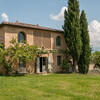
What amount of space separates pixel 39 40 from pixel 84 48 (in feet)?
20.5

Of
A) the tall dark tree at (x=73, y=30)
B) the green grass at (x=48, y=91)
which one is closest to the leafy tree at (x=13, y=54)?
the green grass at (x=48, y=91)

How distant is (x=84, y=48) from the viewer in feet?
62.7

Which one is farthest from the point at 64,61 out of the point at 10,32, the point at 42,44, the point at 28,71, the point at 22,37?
the point at 10,32

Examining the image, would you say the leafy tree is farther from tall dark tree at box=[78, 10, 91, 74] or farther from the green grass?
tall dark tree at box=[78, 10, 91, 74]

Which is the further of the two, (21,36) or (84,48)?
(84,48)

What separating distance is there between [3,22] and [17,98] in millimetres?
10808

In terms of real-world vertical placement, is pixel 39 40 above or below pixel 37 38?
below

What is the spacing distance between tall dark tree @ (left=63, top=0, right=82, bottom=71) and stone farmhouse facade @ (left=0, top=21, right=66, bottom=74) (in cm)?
143

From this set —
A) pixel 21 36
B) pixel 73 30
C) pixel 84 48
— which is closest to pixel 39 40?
pixel 21 36

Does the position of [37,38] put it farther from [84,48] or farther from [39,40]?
[84,48]

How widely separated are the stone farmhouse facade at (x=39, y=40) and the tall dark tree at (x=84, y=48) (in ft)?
8.63

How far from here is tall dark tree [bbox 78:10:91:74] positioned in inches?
742

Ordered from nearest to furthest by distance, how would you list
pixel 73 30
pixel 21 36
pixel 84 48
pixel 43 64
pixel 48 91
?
pixel 48 91
pixel 21 36
pixel 43 64
pixel 73 30
pixel 84 48

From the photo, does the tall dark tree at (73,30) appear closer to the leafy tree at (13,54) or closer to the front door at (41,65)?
the front door at (41,65)
